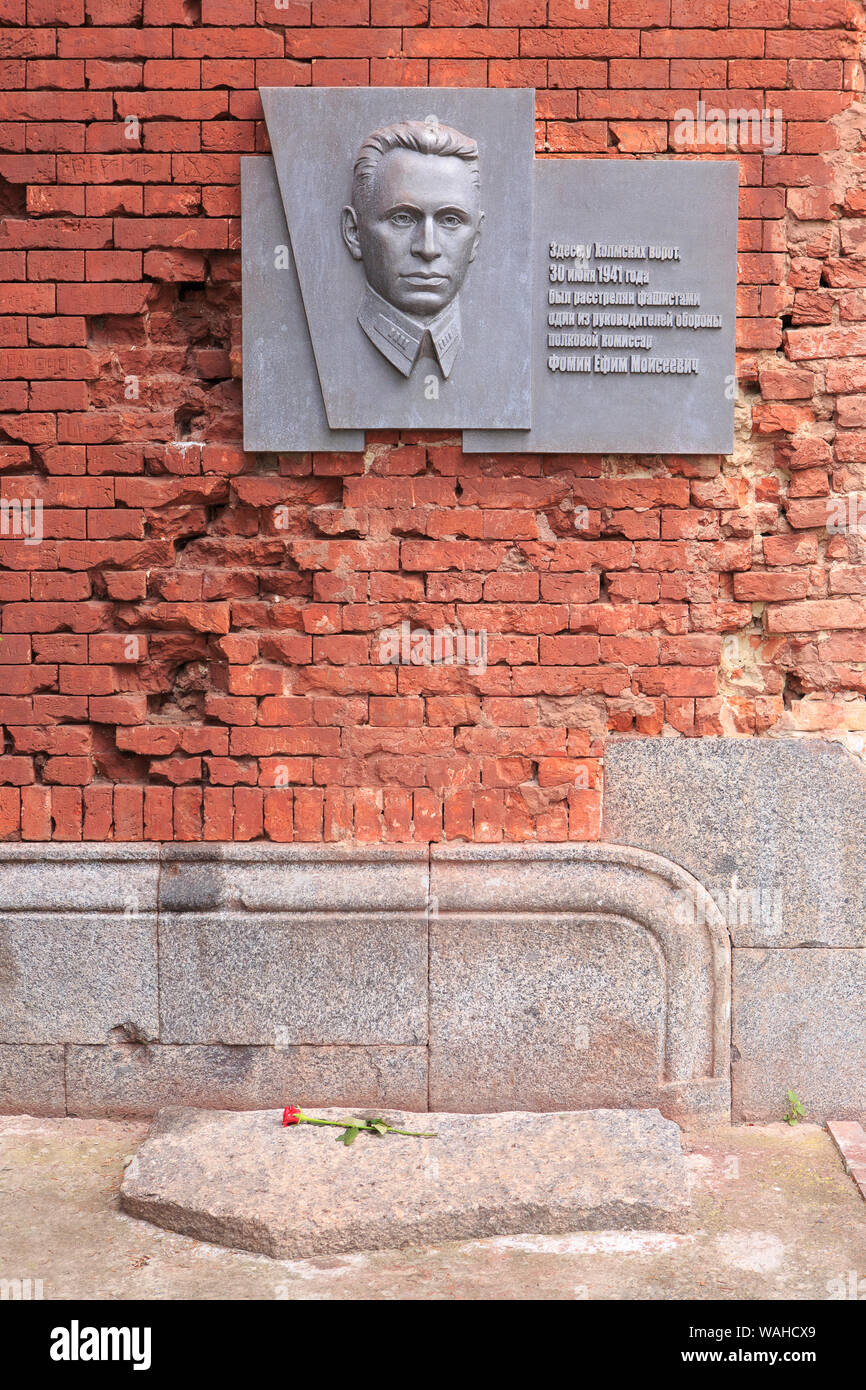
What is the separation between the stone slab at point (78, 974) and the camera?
3855 millimetres

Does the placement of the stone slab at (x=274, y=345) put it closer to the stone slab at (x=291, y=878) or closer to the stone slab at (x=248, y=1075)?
the stone slab at (x=291, y=878)

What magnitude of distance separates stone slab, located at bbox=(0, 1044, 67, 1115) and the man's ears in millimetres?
2844

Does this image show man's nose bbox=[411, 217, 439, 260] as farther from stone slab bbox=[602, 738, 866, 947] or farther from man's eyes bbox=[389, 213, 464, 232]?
stone slab bbox=[602, 738, 866, 947]

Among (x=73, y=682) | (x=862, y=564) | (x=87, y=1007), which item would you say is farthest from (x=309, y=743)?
(x=862, y=564)

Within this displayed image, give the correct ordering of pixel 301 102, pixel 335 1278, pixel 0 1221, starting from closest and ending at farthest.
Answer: pixel 335 1278 → pixel 0 1221 → pixel 301 102

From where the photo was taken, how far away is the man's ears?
3.77 meters

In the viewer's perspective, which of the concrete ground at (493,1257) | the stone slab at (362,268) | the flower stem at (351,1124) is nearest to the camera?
the concrete ground at (493,1257)

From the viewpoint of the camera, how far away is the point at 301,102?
12.2ft

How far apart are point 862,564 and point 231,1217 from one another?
2.88 meters

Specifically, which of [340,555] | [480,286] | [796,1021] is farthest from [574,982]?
[480,286]

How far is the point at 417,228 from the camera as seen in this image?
3738 mm

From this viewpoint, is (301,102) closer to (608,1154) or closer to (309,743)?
(309,743)

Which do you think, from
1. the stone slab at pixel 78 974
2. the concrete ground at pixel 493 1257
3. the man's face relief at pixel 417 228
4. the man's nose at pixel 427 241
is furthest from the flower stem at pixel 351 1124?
the man's nose at pixel 427 241

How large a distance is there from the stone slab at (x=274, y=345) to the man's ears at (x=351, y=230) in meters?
0.19
